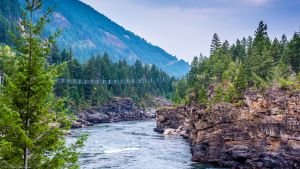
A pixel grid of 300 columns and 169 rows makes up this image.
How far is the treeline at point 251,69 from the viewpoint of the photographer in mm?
65125

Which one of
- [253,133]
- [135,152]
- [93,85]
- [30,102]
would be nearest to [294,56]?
[253,133]

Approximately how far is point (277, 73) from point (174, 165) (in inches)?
1001

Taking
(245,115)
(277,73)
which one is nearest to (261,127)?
(245,115)

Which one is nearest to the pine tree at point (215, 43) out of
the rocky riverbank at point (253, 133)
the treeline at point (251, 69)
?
the treeline at point (251, 69)

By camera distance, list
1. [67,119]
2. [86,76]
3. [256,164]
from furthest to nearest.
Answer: [86,76], [256,164], [67,119]

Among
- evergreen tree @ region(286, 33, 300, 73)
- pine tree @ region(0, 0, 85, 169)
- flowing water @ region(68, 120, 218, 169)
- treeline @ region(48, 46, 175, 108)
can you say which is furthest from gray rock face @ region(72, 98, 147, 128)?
pine tree @ region(0, 0, 85, 169)

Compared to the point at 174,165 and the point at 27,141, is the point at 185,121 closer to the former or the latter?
the point at 174,165

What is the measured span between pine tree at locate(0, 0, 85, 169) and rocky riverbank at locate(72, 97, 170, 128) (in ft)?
345

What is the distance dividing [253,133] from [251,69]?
1694 cm

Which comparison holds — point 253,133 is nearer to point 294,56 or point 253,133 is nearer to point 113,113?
point 294,56

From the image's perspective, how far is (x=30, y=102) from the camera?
1916 cm

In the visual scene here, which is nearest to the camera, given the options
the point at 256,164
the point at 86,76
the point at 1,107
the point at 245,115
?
the point at 1,107

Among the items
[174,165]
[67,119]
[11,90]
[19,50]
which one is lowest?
[174,165]

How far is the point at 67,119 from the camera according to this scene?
20.8 m
